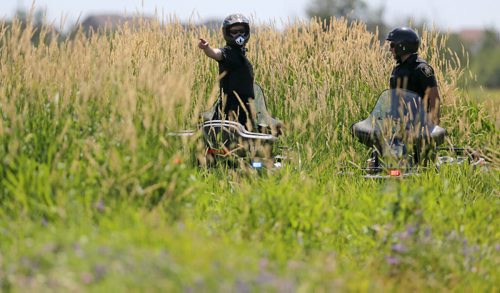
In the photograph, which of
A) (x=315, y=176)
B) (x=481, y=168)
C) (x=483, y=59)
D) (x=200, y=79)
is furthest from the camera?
(x=483, y=59)

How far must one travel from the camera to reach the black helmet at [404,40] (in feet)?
24.9

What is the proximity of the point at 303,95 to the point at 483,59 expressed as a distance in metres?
84.1

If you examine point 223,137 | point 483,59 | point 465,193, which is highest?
point 223,137

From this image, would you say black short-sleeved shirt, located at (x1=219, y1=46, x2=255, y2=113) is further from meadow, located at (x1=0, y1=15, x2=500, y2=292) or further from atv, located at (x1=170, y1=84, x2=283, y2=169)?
meadow, located at (x1=0, y1=15, x2=500, y2=292)

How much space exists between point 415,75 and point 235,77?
5.12ft

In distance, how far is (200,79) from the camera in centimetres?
935

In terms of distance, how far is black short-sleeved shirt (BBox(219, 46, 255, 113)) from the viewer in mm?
7617

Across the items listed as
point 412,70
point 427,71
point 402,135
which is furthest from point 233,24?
point 402,135

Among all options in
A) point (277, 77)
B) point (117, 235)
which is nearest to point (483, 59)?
point (277, 77)

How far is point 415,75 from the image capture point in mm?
7535

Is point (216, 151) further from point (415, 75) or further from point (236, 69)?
point (415, 75)

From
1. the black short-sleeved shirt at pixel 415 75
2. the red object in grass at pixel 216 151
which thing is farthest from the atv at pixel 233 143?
the black short-sleeved shirt at pixel 415 75

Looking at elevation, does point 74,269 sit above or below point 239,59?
below

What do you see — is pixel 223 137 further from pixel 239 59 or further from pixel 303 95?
pixel 303 95
